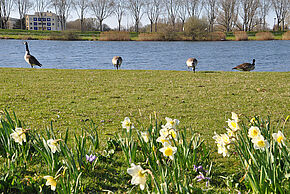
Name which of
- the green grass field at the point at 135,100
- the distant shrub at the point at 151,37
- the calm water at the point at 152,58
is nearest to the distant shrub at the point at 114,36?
the distant shrub at the point at 151,37

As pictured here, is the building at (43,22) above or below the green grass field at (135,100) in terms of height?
above

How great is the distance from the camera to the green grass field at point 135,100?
480 centimetres

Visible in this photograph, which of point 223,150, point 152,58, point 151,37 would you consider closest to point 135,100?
point 223,150

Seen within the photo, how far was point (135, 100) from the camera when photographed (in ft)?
21.4

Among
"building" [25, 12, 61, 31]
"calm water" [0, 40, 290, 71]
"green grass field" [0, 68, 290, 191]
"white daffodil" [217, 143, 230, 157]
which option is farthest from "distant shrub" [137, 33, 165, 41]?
"building" [25, 12, 61, 31]

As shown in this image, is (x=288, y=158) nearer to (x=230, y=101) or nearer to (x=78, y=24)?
(x=230, y=101)

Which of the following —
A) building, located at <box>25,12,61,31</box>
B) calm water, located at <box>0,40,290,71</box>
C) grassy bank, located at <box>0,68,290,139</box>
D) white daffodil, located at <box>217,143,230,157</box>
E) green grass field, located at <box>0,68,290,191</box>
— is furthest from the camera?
building, located at <box>25,12,61,31</box>

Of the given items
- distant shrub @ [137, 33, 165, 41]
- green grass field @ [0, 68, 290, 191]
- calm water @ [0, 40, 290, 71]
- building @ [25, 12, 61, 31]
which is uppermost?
building @ [25, 12, 61, 31]

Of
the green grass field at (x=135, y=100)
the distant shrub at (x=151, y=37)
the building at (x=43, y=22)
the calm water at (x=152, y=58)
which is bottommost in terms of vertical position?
the green grass field at (x=135, y=100)

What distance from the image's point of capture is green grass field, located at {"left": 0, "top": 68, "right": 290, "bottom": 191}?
15.8ft

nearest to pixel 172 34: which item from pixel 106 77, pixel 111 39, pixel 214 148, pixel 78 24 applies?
pixel 111 39

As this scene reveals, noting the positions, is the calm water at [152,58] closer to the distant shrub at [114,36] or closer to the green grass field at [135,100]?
the green grass field at [135,100]

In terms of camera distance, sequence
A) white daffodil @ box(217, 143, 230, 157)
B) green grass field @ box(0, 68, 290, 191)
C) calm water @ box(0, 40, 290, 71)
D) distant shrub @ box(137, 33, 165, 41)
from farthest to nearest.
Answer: distant shrub @ box(137, 33, 165, 41) < calm water @ box(0, 40, 290, 71) < green grass field @ box(0, 68, 290, 191) < white daffodil @ box(217, 143, 230, 157)

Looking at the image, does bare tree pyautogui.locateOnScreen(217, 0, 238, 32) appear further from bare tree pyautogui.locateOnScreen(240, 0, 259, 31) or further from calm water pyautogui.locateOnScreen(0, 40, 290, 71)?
calm water pyautogui.locateOnScreen(0, 40, 290, 71)
